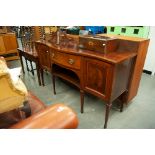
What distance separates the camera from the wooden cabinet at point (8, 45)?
358 cm

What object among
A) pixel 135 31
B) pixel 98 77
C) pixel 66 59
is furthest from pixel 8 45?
pixel 98 77

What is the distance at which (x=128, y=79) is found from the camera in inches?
62.5

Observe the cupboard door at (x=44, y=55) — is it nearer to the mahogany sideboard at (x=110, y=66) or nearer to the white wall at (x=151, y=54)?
the mahogany sideboard at (x=110, y=66)

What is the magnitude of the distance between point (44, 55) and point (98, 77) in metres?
1.01

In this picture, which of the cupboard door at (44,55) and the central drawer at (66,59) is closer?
the central drawer at (66,59)

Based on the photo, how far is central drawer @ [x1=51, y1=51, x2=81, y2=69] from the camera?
1527 mm

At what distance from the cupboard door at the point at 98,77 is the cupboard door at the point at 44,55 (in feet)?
2.37

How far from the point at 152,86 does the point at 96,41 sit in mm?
1575

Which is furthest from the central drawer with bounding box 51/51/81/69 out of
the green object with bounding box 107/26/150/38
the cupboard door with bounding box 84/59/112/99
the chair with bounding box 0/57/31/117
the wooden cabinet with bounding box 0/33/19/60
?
the wooden cabinet with bounding box 0/33/19/60

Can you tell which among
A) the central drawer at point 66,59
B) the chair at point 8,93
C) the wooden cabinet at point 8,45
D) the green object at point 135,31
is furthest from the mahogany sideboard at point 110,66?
the wooden cabinet at point 8,45

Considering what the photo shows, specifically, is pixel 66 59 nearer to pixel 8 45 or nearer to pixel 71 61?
pixel 71 61

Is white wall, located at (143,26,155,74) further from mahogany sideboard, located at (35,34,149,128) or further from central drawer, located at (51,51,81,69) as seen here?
central drawer, located at (51,51,81,69)
